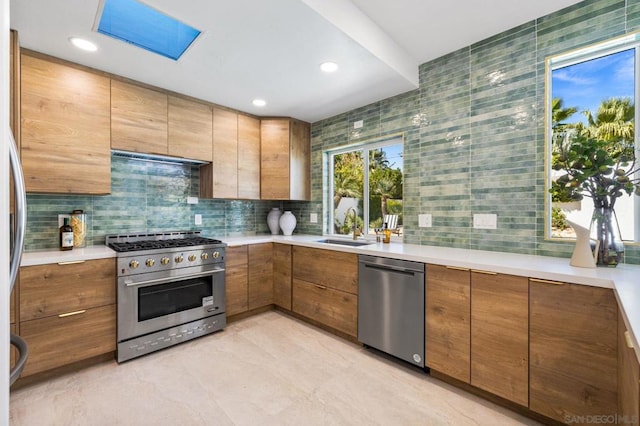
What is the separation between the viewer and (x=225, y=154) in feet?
10.4

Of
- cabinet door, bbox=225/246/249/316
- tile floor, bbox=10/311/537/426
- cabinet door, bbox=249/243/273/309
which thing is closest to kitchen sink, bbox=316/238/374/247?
cabinet door, bbox=249/243/273/309

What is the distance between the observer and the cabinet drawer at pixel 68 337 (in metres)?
1.89

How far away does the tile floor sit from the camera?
64.6 inches

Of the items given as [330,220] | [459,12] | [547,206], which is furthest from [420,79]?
[330,220]

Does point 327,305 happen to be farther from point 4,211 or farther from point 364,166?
point 4,211

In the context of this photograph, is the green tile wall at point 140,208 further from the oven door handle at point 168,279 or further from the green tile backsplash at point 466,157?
the oven door handle at point 168,279

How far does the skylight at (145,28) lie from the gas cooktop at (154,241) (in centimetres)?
153

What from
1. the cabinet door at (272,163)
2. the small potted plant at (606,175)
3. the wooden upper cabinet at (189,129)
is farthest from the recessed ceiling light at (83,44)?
the small potted plant at (606,175)

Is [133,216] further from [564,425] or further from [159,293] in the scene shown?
[564,425]

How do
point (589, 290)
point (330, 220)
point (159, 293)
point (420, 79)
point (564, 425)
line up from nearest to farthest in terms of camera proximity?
point (589, 290) < point (564, 425) < point (159, 293) < point (420, 79) < point (330, 220)

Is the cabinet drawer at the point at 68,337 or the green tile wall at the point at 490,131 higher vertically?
the green tile wall at the point at 490,131

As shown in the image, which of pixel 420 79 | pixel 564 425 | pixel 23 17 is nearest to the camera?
pixel 564 425

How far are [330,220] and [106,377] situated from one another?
2558mm

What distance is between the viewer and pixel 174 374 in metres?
2.07
